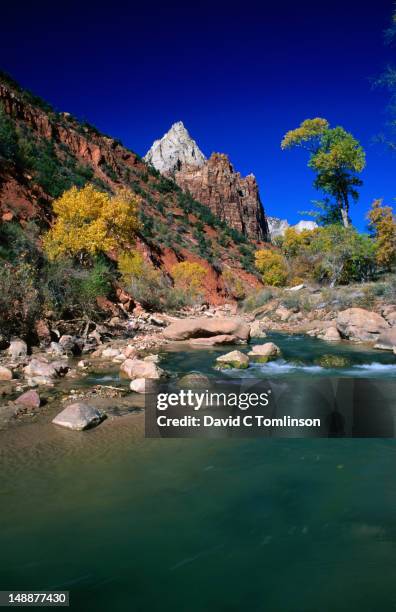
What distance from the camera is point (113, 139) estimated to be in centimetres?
5825

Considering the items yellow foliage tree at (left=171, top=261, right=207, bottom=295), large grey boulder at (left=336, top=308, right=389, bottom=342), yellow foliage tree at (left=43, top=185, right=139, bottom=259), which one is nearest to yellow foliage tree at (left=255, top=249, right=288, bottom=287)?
yellow foliage tree at (left=171, top=261, right=207, bottom=295)

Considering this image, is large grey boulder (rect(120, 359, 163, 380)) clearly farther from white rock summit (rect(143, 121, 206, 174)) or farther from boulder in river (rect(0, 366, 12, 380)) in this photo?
white rock summit (rect(143, 121, 206, 174))

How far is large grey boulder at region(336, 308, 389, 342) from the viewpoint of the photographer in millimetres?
13633

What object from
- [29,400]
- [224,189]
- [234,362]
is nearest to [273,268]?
[234,362]

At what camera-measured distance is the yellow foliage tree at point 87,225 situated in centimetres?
1970

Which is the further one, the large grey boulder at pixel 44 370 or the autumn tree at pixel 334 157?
the autumn tree at pixel 334 157

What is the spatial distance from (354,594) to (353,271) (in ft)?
69.8

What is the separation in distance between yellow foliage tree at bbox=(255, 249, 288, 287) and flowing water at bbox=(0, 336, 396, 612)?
3349 cm

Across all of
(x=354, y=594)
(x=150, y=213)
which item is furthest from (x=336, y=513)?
(x=150, y=213)

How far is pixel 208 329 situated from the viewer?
13977 mm

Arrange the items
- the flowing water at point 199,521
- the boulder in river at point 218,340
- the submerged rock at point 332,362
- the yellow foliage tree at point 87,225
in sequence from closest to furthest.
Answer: the flowing water at point 199,521
the submerged rock at point 332,362
the boulder in river at point 218,340
the yellow foliage tree at point 87,225

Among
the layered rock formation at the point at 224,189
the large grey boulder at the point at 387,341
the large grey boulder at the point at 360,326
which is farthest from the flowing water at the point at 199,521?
the layered rock formation at the point at 224,189

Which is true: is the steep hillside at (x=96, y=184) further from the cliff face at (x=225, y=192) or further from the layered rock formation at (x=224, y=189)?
the layered rock formation at (x=224, y=189)

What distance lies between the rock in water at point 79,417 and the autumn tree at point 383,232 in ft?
67.0
